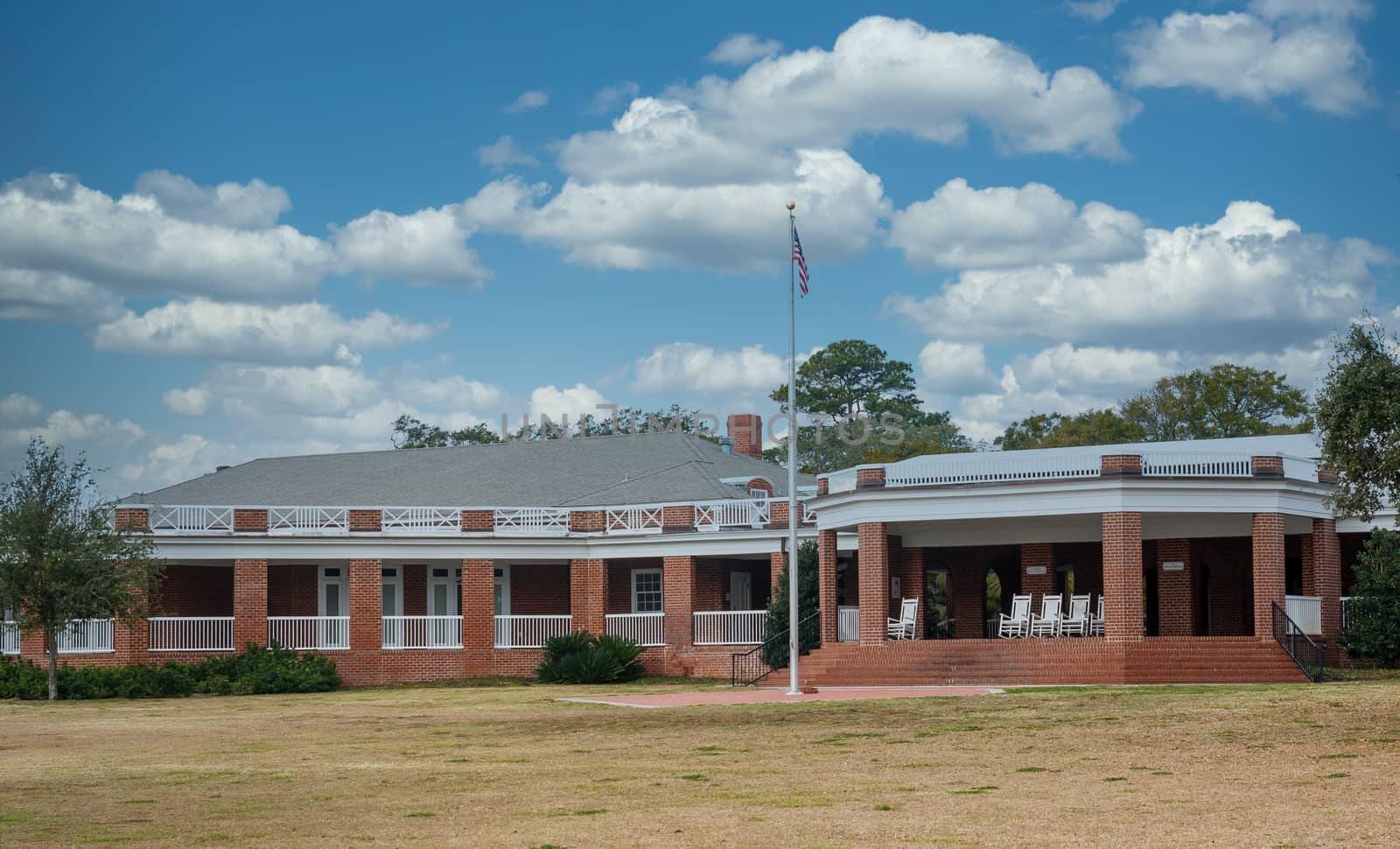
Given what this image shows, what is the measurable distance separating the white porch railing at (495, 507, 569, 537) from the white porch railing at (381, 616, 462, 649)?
2658 millimetres

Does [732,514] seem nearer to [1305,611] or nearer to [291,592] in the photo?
[291,592]

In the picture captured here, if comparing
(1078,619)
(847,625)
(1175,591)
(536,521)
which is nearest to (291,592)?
(536,521)

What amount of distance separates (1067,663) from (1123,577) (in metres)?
2.20

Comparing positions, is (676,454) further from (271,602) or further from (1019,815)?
(1019,815)

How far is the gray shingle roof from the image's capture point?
144 ft

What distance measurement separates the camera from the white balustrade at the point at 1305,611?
3156cm

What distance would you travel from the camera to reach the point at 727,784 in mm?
15867

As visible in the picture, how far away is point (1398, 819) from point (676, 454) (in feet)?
114

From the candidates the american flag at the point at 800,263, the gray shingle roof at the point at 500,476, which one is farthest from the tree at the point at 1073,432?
the american flag at the point at 800,263

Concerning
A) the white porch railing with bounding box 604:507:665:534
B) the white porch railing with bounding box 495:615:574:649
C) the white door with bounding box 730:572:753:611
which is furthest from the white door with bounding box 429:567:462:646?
the white door with bounding box 730:572:753:611

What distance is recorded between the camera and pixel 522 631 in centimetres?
3972

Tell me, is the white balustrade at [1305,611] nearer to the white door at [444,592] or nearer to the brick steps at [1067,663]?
the brick steps at [1067,663]

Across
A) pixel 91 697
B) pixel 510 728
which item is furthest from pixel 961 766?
pixel 91 697

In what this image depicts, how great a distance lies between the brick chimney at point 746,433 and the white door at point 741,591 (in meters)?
11.7
